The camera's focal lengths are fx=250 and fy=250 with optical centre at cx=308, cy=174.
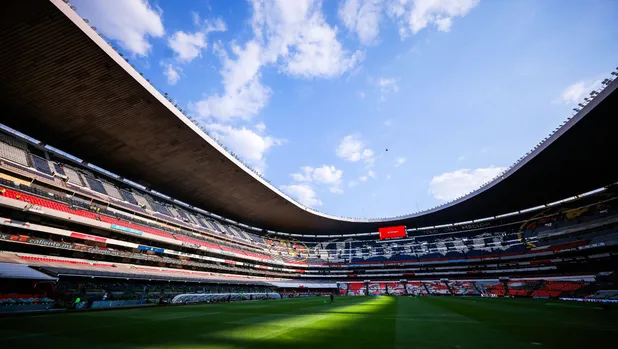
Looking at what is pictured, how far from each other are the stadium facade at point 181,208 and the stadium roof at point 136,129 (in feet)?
0.41

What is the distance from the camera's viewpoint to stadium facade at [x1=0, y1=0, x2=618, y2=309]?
18125 mm

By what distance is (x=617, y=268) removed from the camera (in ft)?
108

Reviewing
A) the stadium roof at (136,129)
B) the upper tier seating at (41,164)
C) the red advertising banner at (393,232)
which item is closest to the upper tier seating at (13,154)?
the upper tier seating at (41,164)

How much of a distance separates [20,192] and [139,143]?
9.47 m

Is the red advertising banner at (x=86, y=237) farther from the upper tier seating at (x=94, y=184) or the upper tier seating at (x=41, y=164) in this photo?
the upper tier seating at (x=41, y=164)

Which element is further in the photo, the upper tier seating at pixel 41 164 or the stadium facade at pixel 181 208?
the upper tier seating at pixel 41 164

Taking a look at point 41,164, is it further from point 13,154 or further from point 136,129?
point 136,129

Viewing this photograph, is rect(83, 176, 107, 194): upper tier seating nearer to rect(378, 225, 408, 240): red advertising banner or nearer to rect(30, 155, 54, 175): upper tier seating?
rect(30, 155, 54, 175): upper tier seating

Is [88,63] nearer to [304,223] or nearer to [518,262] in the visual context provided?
[304,223]

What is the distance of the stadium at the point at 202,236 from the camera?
8.73 metres

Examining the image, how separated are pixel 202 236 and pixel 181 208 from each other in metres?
6.87

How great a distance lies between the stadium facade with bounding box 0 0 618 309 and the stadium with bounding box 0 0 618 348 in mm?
174

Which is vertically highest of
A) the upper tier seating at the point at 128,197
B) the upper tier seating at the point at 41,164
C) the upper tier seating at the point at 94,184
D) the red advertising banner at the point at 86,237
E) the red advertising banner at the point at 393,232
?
the upper tier seating at the point at 41,164

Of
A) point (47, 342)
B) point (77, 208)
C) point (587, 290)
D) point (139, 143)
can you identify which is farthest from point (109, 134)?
point (587, 290)
